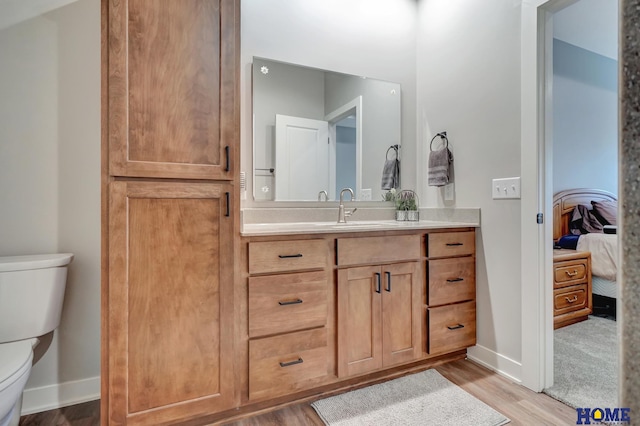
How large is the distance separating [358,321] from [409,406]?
0.45 metres

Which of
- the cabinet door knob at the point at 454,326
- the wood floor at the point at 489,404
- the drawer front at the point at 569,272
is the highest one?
the drawer front at the point at 569,272

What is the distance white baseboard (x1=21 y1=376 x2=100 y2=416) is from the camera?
159 cm

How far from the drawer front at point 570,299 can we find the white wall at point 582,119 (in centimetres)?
133

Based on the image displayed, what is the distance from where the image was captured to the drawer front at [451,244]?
76.2 inches

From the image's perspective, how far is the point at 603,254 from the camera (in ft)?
9.09

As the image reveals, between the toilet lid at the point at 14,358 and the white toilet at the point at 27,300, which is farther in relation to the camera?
the white toilet at the point at 27,300

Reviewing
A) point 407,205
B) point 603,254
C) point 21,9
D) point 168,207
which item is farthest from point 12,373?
point 603,254

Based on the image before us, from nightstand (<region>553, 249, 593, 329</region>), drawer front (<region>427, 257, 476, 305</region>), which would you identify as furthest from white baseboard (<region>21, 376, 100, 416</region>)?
nightstand (<region>553, 249, 593, 329</region>)

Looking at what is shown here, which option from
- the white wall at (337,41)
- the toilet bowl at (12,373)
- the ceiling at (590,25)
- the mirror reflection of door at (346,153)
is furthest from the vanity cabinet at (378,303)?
the ceiling at (590,25)

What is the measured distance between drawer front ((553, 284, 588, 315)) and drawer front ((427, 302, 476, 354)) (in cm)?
99

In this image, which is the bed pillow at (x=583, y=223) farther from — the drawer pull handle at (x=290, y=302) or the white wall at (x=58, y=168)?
the white wall at (x=58, y=168)

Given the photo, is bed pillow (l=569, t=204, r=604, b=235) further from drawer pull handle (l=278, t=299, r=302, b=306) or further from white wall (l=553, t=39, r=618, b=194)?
drawer pull handle (l=278, t=299, r=302, b=306)

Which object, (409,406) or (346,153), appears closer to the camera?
(409,406)

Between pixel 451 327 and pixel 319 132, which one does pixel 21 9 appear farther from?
pixel 451 327
